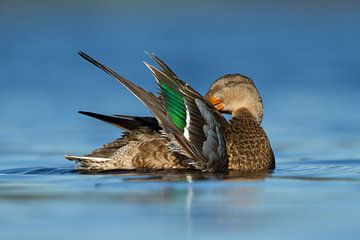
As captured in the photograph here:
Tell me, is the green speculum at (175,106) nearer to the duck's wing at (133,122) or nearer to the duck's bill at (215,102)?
the duck's wing at (133,122)

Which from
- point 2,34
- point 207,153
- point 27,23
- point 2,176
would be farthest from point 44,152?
point 27,23

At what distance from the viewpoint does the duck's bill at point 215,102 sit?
10484mm

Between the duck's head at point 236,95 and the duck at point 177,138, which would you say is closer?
the duck at point 177,138

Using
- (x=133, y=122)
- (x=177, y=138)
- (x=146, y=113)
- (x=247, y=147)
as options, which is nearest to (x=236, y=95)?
(x=247, y=147)

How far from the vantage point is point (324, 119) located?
13.5 meters

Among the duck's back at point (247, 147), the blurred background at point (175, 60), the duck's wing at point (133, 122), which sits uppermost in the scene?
the blurred background at point (175, 60)

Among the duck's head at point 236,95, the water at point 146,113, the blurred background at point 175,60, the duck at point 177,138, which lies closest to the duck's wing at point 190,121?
the duck at point 177,138

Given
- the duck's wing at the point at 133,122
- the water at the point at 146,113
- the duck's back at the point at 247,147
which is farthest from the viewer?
the duck's wing at the point at 133,122

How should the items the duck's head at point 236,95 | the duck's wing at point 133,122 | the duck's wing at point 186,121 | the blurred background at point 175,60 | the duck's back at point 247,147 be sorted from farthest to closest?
the blurred background at point 175,60 → the duck's head at point 236,95 → the duck's wing at point 133,122 → the duck's back at point 247,147 → the duck's wing at point 186,121

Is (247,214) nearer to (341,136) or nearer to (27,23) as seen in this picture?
(341,136)

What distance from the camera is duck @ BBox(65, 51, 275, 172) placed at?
377 inches

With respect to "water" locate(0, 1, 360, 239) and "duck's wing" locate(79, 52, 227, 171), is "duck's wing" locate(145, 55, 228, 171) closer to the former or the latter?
"duck's wing" locate(79, 52, 227, 171)

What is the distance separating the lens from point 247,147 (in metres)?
9.96

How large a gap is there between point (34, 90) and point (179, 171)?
7.56 m
